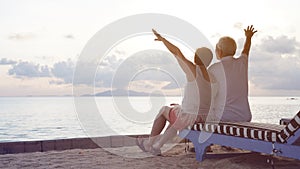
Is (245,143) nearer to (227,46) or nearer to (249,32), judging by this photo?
(227,46)

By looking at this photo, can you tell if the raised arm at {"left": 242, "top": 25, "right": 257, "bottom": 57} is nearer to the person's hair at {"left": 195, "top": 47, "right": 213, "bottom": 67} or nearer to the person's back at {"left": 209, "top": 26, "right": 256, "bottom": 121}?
the person's back at {"left": 209, "top": 26, "right": 256, "bottom": 121}

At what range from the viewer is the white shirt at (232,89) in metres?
4.40

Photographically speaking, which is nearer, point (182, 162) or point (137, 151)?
point (182, 162)

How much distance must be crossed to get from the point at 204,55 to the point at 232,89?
1.65 ft

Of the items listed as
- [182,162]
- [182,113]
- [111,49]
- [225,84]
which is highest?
[111,49]

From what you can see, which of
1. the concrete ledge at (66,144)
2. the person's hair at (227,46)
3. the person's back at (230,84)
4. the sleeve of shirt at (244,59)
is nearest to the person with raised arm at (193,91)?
the person's back at (230,84)

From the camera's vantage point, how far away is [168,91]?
5453 millimetres

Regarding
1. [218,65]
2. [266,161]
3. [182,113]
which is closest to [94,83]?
[182,113]

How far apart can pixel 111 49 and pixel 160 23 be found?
657mm

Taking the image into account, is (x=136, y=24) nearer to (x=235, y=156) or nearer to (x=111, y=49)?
(x=111, y=49)

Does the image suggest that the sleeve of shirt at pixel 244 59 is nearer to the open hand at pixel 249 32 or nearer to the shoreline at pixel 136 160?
the open hand at pixel 249 32

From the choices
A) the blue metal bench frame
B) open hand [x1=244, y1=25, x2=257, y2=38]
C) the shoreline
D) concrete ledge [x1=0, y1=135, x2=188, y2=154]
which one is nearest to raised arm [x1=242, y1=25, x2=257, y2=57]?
open hand [x1=244, y1=25, x2=257, y2=38]

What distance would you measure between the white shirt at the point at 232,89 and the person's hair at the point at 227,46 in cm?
6

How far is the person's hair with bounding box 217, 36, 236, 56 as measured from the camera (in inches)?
177
